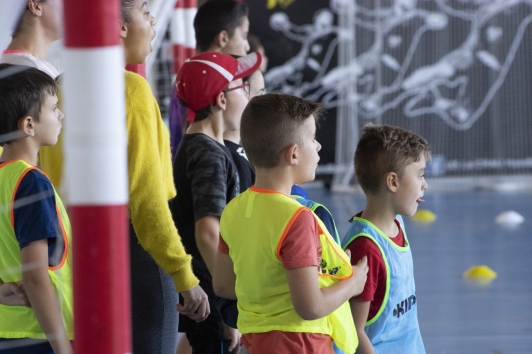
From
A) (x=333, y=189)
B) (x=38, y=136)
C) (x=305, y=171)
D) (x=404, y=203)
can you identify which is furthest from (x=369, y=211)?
(x=333, y=189)

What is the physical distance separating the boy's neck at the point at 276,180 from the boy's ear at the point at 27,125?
0.53 m

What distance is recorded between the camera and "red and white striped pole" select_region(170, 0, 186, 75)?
14.7 feet

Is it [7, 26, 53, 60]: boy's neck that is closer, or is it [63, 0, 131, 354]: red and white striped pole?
[63, 0, 131, 354]: red and white striped pole

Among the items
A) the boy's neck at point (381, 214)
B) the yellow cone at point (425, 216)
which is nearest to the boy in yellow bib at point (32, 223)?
the boy's neck at point (381, 214)

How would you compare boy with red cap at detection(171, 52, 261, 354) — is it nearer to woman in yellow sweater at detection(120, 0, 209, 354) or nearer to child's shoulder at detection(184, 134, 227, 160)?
child's shoulder at detection(184, 134, 227, 160)

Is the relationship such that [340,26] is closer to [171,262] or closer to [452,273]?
[452,273]

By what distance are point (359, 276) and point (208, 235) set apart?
24.5 inches

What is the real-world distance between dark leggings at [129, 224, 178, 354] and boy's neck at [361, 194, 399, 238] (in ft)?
1.90

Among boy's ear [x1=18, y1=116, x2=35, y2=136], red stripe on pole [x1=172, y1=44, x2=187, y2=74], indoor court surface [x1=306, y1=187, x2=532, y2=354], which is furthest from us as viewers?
red stripe on pole [x1=172, y1=44, x2=187, y2=74]

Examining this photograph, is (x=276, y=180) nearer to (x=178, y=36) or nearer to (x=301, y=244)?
(x=301, y=244)

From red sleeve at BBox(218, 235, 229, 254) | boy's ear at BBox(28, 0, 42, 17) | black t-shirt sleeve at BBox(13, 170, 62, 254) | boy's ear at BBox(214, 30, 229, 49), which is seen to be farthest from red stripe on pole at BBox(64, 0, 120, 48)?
boy's ear at BBox(214, 30, 229, 49)

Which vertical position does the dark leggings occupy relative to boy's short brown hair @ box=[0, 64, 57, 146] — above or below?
below

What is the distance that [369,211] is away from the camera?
212 centimetres

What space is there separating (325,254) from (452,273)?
389 cm
